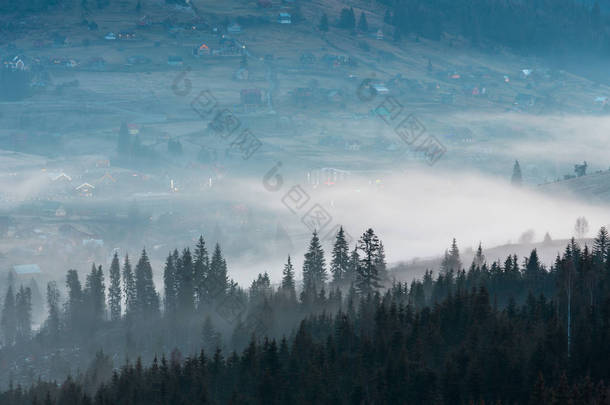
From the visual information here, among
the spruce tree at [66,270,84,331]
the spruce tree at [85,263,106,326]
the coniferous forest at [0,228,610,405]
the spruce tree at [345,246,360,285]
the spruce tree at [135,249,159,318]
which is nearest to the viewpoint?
the coniferous forest at [0,228,610,405]

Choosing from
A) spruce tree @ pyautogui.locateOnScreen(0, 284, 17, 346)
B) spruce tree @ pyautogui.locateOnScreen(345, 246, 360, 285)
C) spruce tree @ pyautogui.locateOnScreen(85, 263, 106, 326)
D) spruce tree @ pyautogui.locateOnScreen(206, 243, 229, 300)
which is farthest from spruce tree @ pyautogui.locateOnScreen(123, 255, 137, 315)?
spruce tree @ pyautogui.locateOnScreen(345, 246, 360, 285)

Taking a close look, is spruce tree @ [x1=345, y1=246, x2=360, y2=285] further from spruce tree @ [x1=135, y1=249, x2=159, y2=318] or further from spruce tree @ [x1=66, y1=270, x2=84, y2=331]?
spruce tree @ [x1=66, y1=270, x2=84, y2=331]

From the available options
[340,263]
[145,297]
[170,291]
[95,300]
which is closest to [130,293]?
[145,297]

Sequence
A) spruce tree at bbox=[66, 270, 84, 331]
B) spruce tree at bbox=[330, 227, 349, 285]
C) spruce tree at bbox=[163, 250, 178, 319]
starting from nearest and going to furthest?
1. spruce tree at bbox=[330, 227, 349, 285]
2. spruce tree at bbox=[163, 250, 178, 319]
3. spruce tree at bbox=[66, 270, 84, 331]

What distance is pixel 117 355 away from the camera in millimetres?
123875

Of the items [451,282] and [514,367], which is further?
[451,282]

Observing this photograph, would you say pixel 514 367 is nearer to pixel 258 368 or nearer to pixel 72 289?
pixel 258 368

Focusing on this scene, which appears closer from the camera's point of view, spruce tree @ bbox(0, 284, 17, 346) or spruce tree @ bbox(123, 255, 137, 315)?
spruce tree @ bbox(123, 255, 137, 315)

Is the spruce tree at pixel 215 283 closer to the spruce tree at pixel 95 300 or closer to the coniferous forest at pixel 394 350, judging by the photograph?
the coniferous forest at pixel 394 350

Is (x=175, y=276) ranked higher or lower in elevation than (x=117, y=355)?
higher

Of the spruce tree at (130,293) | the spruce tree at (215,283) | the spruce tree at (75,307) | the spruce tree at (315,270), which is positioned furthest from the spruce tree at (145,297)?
the spruce tree at (315,270)

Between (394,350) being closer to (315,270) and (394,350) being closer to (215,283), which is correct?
(315,270)

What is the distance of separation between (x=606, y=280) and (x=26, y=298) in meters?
96.0

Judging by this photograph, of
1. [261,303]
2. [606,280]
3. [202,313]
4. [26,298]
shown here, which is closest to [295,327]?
[261,303]
